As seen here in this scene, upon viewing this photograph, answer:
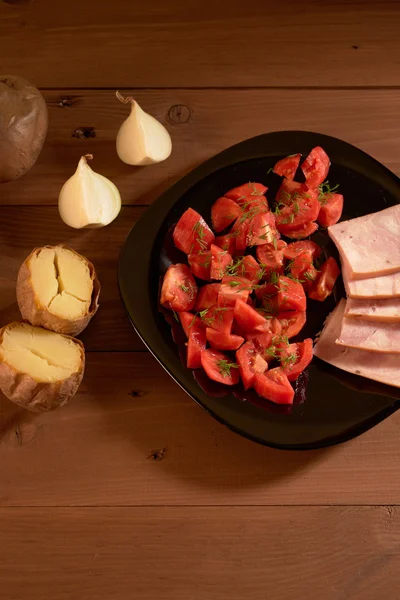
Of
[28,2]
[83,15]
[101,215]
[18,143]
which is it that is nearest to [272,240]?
[101,215]

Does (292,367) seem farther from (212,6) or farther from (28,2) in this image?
(28,2)

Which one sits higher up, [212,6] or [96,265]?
[212,6]

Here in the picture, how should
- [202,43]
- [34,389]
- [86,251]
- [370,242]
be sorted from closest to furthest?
[34,389], [370,242], [86,251], [202,43]

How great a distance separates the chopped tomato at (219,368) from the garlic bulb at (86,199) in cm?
41

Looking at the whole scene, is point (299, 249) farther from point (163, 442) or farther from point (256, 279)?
point (163, 442)

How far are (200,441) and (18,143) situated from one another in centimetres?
82

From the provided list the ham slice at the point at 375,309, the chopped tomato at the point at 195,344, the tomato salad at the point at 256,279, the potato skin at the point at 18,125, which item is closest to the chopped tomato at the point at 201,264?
the tomato salad at the point at 256,279

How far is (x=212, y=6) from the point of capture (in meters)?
1.92

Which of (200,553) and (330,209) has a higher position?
(330,209)

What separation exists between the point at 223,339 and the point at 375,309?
35 centimetres

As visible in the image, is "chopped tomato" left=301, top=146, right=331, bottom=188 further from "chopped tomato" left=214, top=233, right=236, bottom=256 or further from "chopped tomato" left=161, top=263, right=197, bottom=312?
"chopped tomato" left=161, top=263, right=197, bottom=312

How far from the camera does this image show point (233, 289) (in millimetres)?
1577


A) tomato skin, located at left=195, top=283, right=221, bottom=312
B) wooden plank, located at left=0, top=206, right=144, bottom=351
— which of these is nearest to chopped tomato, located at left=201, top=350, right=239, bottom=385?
tomato skin, located at left=195, top=283, right=221, bottom=312

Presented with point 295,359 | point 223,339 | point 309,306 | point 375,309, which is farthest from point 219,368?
point 375,309
